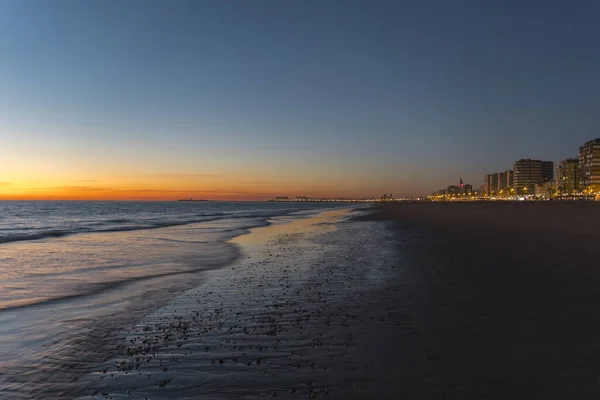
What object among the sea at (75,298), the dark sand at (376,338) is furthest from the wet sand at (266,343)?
the sea at (75,298)

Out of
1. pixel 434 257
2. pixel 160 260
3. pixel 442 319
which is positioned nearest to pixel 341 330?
pixel 442 319

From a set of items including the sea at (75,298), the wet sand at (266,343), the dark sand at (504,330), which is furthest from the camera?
the sea at (75,298)

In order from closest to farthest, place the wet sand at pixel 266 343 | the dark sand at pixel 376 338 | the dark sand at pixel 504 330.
→ 1. the dark sand at pixel 504 330
2. the dark sand at pixel 376 338
3. the wet sand at pixel 266 343

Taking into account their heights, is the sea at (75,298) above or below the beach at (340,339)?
below

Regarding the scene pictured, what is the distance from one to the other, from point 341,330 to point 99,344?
555 centimetres

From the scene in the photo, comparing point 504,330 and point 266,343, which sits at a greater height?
point 504,330

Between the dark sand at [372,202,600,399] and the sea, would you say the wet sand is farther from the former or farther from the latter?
the sea

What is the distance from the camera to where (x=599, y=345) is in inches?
329

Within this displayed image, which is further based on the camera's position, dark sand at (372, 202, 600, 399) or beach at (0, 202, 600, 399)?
beach at (0, 202, 600, 399)

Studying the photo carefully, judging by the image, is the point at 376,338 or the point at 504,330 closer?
the point at 376,338

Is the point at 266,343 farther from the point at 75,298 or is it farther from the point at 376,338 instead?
the point at 75,298

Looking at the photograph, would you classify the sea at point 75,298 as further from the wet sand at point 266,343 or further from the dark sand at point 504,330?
the dark sand at point 504,330

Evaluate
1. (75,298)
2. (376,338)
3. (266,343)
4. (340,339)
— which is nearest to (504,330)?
(376,338)

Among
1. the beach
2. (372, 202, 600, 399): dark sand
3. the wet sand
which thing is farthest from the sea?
(372, 202, 600, 399): dark sand
